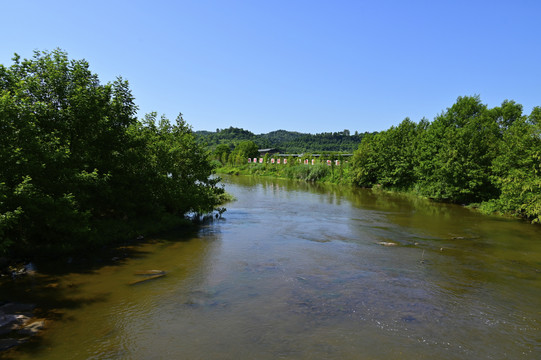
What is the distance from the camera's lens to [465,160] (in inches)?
1585

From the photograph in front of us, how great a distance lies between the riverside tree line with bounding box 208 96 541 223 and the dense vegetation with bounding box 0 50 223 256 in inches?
1161

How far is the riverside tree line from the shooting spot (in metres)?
30.2

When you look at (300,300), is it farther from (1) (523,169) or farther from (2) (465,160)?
(2) (465,160)

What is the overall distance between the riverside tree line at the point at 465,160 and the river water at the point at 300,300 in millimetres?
10561

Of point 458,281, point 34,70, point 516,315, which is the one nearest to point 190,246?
point 34,70

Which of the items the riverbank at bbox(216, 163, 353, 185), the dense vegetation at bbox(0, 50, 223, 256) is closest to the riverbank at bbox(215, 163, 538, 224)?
the riverbank at bbox(216, 163, 353, 185)

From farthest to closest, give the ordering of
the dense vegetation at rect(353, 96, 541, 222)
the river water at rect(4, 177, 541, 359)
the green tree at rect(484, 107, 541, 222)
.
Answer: the dense vegetation at rect(353, 96, 541, 222)
the green tree at rect(484, 107, 541, 222)
the river water at rect(4, 177, 541, 359)

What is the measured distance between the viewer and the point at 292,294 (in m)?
13.4

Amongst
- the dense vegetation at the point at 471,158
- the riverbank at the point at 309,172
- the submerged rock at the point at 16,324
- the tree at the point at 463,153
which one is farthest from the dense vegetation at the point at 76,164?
the riverbank at the point at 309,172

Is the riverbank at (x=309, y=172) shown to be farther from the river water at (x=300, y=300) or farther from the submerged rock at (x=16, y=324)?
the submerged rock at (x=16, y=324)

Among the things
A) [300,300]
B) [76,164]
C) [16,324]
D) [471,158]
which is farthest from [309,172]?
[16,324]

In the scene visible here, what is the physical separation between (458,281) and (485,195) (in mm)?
29413

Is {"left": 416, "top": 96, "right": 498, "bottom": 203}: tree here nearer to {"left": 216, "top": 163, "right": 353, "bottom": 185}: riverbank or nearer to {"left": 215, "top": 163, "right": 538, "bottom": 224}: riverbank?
{"left": 215, "top": 163, "right": 538, "bottom": 224}: riverbank

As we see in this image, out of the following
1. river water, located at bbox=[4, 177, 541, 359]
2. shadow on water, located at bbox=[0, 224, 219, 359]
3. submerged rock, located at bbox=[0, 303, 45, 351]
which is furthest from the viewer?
shadow on water, located at bbox=[0, 224, 219, 359]
